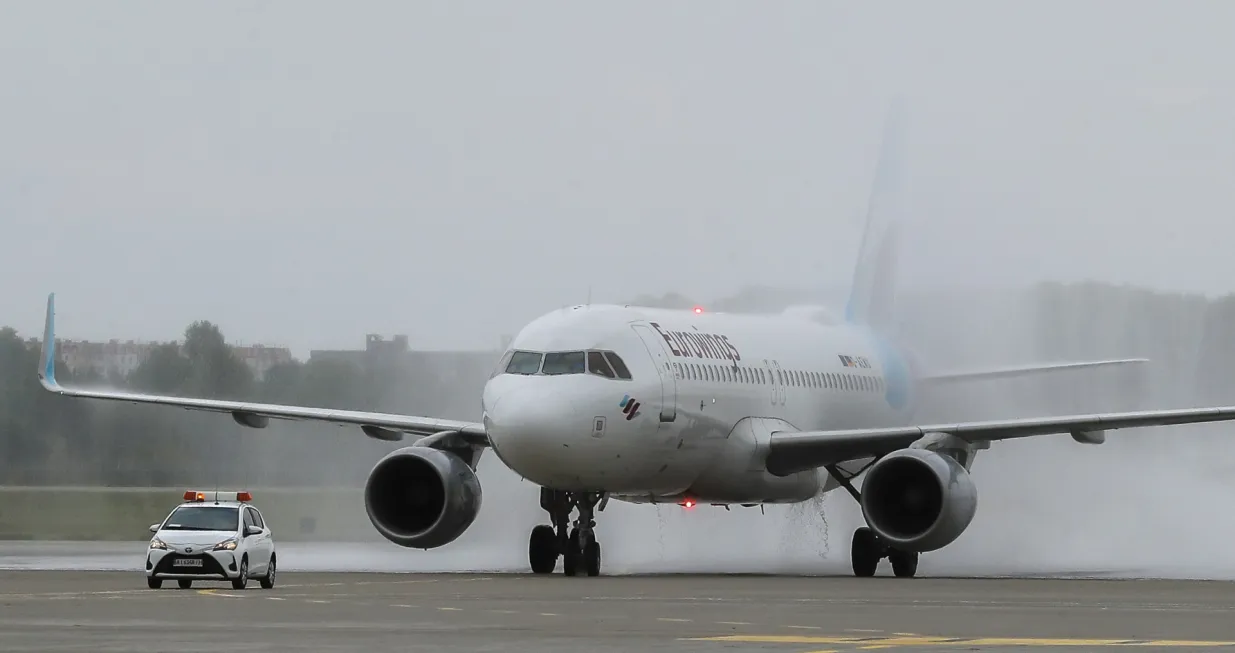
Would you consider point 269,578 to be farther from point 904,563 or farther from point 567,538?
point 904,563

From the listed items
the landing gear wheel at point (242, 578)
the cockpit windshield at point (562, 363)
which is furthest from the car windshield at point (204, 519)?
the cockpit windshield at point (562, 363)

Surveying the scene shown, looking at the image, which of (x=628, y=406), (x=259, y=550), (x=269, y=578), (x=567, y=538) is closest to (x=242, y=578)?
(x=269, y=578)

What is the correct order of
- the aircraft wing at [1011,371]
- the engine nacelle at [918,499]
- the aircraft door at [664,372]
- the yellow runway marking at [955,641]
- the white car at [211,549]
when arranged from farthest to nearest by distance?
the aircraft wing at [1011,371] < the aircraft door at [664,372] < the engine nacelle at [918,499] < the white car at [211,549] < the yellow runway marking at [955,641]

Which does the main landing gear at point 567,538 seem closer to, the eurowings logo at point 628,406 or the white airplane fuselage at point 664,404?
the white airplane fuselage at point 664,404

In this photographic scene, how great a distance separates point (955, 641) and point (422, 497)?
1847 centimetres

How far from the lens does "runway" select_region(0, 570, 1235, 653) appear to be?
18.3 m

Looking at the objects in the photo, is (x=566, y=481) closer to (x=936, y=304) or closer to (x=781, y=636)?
(x=781, y=636)

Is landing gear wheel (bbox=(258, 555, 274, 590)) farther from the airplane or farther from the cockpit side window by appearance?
the cockpit side window

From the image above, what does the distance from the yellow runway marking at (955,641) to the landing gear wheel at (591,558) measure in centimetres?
1435

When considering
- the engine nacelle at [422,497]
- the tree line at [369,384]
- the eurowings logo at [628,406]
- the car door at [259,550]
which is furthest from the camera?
the tree line at [369,384]

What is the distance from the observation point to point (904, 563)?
36219mm

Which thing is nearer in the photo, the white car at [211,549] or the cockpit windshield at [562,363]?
the white car at [211,549]

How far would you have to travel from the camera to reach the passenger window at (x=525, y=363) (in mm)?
32531

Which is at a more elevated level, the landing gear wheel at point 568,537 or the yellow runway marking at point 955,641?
the landing gear wheel at point 568,537
